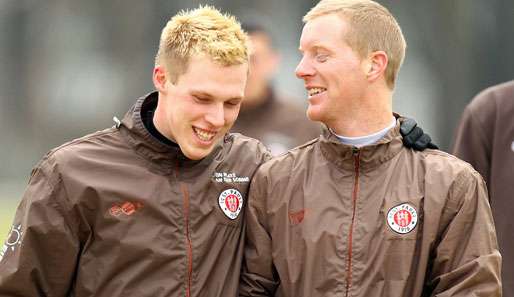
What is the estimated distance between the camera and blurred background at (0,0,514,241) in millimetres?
11797

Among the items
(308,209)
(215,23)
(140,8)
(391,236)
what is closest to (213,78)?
(215,23)

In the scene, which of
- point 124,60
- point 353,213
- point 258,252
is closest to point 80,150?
point 258,252

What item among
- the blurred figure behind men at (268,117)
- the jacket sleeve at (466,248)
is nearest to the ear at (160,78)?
the jacket sleeve at (466,248)

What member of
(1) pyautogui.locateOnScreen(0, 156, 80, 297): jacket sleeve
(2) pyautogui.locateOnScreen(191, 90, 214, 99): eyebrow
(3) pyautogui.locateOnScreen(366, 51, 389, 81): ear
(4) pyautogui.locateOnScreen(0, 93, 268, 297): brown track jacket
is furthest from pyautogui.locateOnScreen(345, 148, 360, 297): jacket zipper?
(1) pyautogui.locateOnScreen(0, 156, 80, 297): jacket sleeve

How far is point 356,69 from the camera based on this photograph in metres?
4.45

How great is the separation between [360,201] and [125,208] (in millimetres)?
853

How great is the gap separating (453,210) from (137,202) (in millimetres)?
1138

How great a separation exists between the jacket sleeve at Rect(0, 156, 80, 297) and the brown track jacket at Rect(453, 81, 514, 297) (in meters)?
1.96

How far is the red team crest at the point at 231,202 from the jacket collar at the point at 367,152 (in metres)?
0.38

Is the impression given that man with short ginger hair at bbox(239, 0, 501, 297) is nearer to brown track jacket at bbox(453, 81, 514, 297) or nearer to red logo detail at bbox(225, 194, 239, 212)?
red logo detail at bbox(225, 194, 239, 212)

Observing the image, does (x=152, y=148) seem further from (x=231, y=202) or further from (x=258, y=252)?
(x=258, y=252)

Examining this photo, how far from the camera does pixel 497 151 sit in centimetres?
535

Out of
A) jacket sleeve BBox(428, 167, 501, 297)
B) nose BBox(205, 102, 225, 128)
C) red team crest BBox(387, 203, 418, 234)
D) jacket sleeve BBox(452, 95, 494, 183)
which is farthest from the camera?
jacket sleeve BBox(452, 95, 494, 183)

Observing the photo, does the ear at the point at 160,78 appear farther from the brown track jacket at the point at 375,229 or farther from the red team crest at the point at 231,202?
the brown track jacket at the point at 375,229
